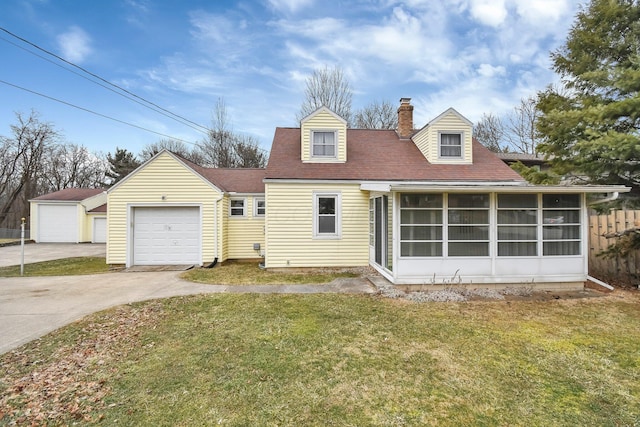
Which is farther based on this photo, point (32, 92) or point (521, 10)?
point (32, 92)

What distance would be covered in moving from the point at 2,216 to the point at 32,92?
25272mm

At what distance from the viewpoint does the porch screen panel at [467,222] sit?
25.7ft

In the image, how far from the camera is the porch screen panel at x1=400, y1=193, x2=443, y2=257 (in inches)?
307

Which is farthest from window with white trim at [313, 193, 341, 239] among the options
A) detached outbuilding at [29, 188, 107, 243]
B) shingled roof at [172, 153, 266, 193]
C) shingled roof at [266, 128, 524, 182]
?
detached outbuilding at [29, 188, 107, 243]

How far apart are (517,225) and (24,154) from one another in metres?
40.3

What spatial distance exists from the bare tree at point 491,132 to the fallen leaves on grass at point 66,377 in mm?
30122

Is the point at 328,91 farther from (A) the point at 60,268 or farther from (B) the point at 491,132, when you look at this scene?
(A) the point at 60,268

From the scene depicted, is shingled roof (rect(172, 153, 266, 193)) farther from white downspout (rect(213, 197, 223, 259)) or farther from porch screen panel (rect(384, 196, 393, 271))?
porch screen panel (rect(384, 196, 393, 271))

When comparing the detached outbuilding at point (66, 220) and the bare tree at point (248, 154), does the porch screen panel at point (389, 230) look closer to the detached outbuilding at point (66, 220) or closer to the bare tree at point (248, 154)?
the detached outbuilding at point (66, 220)

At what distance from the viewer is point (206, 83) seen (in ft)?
60.3

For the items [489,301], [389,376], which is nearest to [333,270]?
[489,301]

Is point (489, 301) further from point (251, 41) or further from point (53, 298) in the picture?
point (251, 41)

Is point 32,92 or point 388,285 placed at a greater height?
point 32,92

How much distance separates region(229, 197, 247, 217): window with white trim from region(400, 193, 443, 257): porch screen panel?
7573 mm
